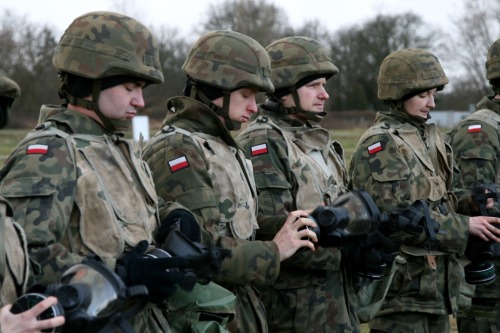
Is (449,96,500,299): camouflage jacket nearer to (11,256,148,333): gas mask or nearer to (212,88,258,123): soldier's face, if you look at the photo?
(212,88,258,123): soldier's face

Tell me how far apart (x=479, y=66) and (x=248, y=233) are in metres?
37.3

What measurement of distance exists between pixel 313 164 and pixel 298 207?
0.33 metres

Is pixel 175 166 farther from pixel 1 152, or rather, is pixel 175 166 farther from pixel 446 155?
pixel 1 152

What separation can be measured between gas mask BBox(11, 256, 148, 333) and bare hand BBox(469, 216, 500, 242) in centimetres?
369

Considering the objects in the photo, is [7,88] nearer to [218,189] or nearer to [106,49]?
[106,49]

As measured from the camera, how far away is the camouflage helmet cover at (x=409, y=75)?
6.87 meters

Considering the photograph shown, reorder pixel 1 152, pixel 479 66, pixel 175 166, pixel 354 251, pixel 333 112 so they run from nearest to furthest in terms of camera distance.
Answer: pixel 175 166 → pixel 354 251 → pixel 1 152 → pixel 479 66 → pixel 333 112

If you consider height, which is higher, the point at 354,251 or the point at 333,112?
the point at 354,251

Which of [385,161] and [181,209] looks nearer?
[181,209]

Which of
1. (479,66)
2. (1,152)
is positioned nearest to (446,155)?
(1,152)

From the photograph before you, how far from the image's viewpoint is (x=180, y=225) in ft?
14.0

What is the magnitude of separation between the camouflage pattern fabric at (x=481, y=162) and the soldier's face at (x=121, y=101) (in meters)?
3.85

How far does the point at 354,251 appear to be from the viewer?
→ 18.9 ft

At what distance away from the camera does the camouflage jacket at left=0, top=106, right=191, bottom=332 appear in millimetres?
3719
